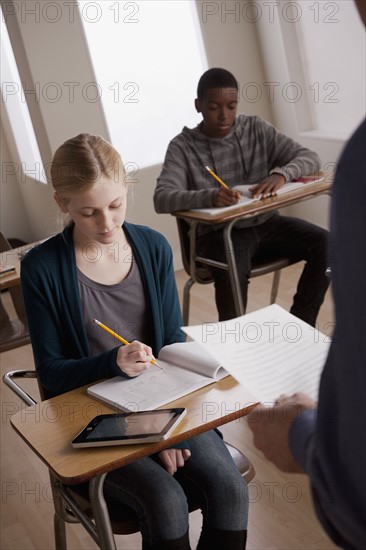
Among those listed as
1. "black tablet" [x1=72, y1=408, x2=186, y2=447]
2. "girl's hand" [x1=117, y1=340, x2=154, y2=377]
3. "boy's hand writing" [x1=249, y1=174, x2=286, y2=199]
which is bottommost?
"boy's hand writing" [x1=249, y1=174, x2=286, y2=199]

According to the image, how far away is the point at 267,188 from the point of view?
3.36 m

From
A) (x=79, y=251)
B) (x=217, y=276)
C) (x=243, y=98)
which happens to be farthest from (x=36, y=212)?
(x=79, y=251)

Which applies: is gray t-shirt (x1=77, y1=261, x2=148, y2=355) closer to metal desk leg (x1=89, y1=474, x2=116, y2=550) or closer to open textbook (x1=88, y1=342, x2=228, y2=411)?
open textbook (x1=88, y1=342, x2=228, y2=411)

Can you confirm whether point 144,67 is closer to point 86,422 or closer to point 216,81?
point 216,81

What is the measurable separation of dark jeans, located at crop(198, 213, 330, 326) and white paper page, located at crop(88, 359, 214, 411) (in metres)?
1.73

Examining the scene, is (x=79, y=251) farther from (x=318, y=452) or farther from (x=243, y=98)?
(x=243, y=98)

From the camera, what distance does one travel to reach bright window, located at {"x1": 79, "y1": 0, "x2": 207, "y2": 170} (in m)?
5.12

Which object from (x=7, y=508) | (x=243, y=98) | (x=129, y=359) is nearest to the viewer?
(x=129, y=359)

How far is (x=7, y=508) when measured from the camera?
113 inches

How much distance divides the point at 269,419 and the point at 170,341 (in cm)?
113

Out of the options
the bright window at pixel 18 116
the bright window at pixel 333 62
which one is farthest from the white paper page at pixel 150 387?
the bright window at pixel 18 116

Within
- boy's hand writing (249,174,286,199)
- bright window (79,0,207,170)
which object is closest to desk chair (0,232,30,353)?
boy's hand writing (249,174,286,199)

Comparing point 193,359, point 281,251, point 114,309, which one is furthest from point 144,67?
point 193,359

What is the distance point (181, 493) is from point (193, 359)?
291mm
